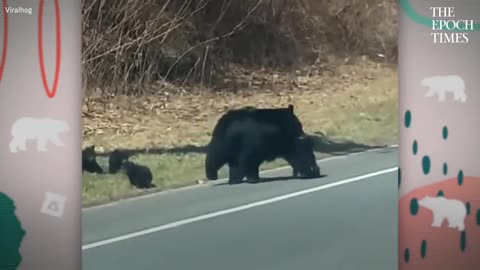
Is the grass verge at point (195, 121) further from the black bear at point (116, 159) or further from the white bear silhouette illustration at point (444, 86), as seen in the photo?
the white bear silhouette illustration at point (444, 86)

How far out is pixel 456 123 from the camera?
145 inches

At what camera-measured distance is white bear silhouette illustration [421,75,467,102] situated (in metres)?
3.67

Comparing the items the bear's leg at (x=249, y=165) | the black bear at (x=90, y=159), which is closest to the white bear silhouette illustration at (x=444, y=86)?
the bear's leg at (x=249, y=165)

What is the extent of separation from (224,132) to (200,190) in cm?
32

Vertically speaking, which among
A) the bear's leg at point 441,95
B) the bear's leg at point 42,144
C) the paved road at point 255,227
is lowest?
the paved road at point 255,227

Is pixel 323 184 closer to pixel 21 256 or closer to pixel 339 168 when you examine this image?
pixel 339 168

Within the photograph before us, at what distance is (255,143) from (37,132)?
113cm

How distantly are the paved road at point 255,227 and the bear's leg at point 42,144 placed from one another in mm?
394

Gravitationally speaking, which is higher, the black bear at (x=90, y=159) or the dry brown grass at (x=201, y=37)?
the dry brown grass at (x=201, y=37)

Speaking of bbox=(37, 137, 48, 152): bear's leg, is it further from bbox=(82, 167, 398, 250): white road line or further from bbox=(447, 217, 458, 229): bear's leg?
bbox=(447, 217, 458, 229): bear's leg

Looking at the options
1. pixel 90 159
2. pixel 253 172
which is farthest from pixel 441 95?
pixel 90 159

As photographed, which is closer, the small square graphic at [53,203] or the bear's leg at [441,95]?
the bear's leg at [441,95]

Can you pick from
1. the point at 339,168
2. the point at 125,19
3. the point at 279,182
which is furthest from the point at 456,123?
the point at 125,19

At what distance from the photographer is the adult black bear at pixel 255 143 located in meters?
3.72
